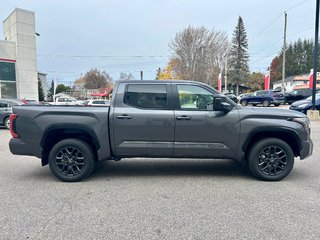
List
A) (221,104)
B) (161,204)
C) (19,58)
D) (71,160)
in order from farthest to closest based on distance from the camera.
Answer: (19,58)
(71,160)
(221,104)
(161,204)

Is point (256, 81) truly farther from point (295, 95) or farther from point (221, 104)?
point (221, 104)

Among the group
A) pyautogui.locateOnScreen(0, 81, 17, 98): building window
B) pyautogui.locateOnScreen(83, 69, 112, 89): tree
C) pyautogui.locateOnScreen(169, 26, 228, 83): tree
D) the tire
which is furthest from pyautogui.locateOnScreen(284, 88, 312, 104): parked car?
pyautogui.locateOnScreen(83, 69, 112, 89): tree

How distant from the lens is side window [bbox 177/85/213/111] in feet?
16.2

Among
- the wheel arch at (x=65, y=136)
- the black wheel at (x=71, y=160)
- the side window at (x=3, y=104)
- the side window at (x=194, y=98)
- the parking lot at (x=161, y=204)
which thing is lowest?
the parking lot at (x=161, y=204)

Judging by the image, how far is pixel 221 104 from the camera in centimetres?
477

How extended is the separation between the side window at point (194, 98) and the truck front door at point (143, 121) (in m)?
0.26

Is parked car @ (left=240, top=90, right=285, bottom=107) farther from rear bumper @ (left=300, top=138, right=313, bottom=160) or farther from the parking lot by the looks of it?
rear bumper @ (left=300, top=138, right=313, bottom=160)

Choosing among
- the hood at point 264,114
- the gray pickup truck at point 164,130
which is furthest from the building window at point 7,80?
the hood at point 264,114

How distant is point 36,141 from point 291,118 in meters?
4.81

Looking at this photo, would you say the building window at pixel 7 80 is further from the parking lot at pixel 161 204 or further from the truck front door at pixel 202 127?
the truck front door at pixel 202 127

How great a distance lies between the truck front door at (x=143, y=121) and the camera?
4.86m

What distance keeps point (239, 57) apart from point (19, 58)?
4721cm

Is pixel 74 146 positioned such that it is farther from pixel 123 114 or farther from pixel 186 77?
pixel 186 77

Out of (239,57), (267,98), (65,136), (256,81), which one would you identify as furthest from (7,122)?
(256,81)
